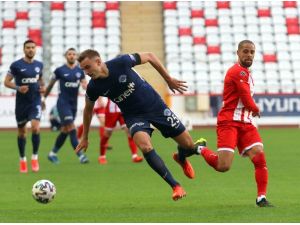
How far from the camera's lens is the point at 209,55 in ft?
116

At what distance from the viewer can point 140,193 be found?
1091 cm

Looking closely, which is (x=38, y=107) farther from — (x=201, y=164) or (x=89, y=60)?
(x=89, y=60)

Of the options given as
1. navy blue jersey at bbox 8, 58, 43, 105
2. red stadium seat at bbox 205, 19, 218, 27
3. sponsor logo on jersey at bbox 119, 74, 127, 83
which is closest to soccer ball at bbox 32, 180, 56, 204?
sponsor logo on jersey at bbox 119, 74, 127, 83

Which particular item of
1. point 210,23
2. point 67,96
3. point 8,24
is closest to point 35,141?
point 67,96

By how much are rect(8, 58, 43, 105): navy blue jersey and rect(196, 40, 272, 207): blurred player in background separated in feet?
18.8

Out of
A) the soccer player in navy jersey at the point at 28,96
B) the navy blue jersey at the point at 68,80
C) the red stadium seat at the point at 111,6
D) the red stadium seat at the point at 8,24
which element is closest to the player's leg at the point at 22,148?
the soccer player in navy jersey at the point at 28,96

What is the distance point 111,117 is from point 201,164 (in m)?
2.22

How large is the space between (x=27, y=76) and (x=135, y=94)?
543 cm

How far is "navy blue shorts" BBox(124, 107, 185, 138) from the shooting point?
953 centimetres

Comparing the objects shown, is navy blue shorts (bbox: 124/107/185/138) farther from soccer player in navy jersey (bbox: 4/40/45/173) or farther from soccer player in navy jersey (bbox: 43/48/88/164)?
soccer player in navy jersey (bbox: 43/48/88/164)

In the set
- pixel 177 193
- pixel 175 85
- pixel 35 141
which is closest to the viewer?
pixel 177 193

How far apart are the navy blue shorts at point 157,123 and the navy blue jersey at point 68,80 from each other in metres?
6.88

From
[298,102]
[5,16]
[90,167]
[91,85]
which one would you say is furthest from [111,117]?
[5,16]

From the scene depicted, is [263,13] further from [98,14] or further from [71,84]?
[71,84]
